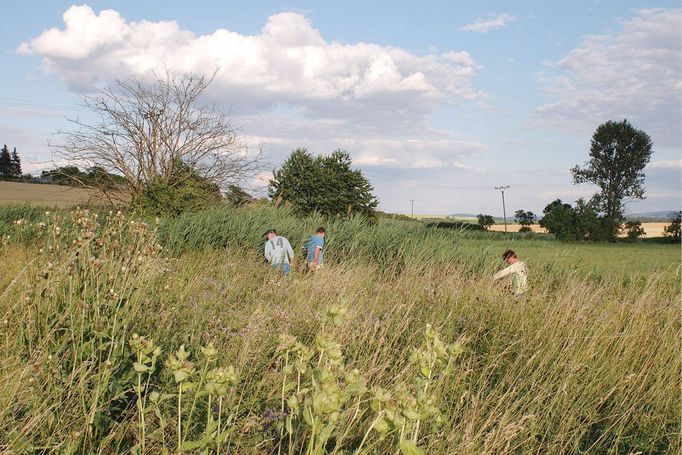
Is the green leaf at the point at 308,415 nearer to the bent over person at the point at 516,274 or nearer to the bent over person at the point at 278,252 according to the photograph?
the bent over person at the point at 516,274

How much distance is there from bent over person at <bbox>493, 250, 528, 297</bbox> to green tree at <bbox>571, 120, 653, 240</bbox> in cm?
4957

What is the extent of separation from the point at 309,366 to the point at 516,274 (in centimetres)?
431

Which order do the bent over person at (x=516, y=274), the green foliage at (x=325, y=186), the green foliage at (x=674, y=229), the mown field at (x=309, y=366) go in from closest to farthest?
1. the mown field at (x=309, y=366)
2. the bent over person at (x=516, y=274)
3. the green foliage at (x=325, y=186)
4. the green foliage at (x=674, y=229)

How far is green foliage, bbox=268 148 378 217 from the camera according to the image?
124ft

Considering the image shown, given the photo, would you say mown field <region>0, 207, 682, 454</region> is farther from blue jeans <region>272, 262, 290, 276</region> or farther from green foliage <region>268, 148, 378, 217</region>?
green foliage <region>268, 148, 378, 217</region>

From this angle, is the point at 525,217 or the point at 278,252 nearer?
the point at 278,252

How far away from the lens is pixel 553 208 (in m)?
57.0

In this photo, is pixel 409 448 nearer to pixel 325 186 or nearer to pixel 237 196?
pixel 237 196

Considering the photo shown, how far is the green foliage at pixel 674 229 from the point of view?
5547cm

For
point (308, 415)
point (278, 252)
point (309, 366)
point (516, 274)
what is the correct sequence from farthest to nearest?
point (278, 252) < point (516, 274) < point (309, 366) < point (308, 415)

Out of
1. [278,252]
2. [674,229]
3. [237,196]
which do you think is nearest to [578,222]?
[674,229]

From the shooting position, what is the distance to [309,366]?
293 centimetres

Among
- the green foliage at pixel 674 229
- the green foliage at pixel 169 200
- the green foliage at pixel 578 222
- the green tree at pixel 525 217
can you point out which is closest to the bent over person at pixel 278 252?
the green foliage at pixel 169 200

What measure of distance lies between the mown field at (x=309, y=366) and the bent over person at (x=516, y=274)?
0.24 metres
